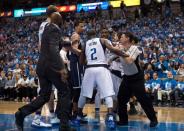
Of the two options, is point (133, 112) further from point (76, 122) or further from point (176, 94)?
point (176, 94)

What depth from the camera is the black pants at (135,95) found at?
24.5 feet

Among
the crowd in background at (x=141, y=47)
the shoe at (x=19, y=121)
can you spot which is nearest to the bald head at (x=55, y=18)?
the shoe at (x=19, y=121)

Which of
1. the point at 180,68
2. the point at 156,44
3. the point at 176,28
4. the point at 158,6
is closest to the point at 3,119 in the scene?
the point at 180,68

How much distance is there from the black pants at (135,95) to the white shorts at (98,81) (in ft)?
1.35

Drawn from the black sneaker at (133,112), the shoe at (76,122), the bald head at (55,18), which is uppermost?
the bald head at (55,18)

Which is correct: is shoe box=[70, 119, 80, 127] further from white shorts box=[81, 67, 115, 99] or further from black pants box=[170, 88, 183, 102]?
black pants box=[170, 88, 183, 102]

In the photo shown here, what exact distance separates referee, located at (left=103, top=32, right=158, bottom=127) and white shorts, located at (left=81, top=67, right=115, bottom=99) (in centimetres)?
42

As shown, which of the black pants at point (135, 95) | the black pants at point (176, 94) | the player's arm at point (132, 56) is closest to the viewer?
the player's arm at point (132, 56)

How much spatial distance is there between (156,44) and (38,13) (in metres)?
18.1

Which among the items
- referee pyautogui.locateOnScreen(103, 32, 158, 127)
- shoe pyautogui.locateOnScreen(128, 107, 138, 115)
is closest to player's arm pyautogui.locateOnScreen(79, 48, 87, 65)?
referee pyautogui.locateOnScreen(103, 32, 158, 127)

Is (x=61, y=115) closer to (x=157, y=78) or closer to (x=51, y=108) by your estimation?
(x=51, y=108)

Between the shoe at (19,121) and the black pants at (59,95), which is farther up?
the black pants at (59,95)

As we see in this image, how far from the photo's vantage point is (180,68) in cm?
1426

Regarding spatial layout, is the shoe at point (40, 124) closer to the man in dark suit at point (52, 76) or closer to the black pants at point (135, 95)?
the man in dark suit at point (52, 76)
